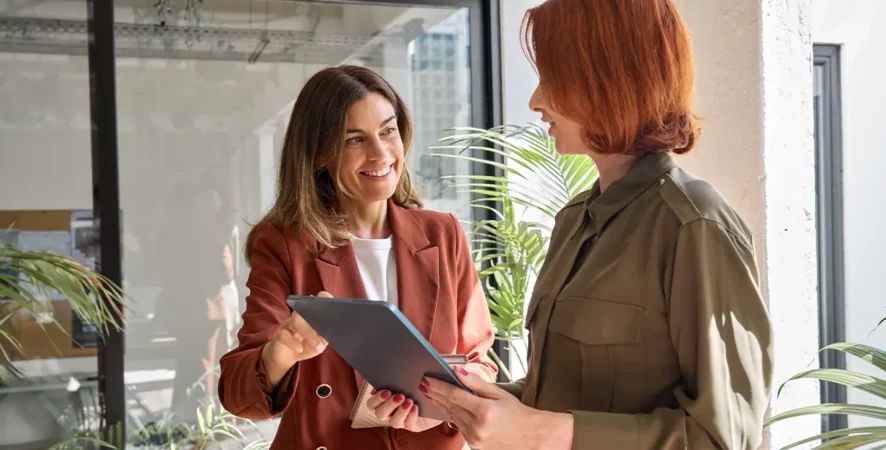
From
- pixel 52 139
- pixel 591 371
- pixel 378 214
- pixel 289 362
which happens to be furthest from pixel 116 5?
pixel 591 371

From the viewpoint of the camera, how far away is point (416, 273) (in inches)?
66.3

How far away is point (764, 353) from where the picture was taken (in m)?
0.94

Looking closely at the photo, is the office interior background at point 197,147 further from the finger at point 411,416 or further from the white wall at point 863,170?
the finger at point 411,416

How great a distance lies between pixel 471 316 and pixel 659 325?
0.81 meters

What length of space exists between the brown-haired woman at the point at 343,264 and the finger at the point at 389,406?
237 mm

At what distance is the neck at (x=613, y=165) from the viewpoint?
109 centimetres

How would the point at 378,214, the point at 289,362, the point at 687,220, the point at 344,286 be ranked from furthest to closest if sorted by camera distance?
1. the point at 378,214
2. the point at 344,286
3. the point at 289,362
4. the point at 687,220

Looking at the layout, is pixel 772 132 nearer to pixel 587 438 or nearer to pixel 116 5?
pixel 587 438

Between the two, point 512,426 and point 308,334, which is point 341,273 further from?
point 512,426

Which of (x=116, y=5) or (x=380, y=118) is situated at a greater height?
(x=116, y=5)

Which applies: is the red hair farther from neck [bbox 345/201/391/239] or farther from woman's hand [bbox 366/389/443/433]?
neck [bbox 345/201/391/239]

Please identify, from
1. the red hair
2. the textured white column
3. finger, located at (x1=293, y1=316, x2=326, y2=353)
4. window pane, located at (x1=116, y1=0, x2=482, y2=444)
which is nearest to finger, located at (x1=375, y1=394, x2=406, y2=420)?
finger, located at (x1=293, y1=316, x2=326, y2=353)

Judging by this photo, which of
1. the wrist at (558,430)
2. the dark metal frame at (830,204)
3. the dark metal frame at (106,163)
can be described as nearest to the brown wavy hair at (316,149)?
the wrist at (558,430)

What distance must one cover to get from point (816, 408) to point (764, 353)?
2.19 ft
